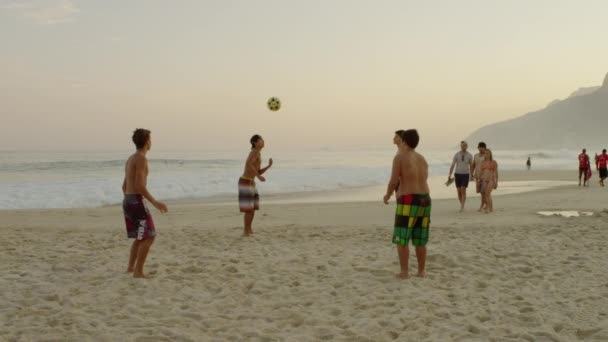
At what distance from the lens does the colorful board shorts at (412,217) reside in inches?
216

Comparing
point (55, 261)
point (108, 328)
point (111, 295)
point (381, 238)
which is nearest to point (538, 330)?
point (108, 328)

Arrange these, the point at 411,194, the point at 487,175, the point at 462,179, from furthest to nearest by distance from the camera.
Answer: the point at 462,179
the point at 487,175
the point at 411,194

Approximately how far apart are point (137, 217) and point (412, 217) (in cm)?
285

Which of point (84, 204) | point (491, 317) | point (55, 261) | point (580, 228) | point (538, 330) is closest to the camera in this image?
point (538, 330)

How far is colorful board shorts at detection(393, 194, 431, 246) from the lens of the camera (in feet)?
18.0

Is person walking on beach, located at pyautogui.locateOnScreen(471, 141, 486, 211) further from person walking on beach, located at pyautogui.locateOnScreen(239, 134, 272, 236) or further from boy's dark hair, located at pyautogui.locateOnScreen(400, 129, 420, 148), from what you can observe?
boy's dark hair, located at pyautogui.locateOnScreen(400, 129, 420, 148)

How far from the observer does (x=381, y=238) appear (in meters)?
8.77

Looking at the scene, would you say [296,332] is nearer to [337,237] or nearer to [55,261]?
[55,261]

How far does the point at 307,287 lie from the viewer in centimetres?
563

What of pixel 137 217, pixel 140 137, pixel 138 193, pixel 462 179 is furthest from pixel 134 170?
pixel 462 179

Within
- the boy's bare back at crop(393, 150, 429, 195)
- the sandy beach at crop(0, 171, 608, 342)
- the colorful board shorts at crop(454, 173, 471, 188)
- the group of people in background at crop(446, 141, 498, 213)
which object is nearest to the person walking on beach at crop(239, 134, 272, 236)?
the sandy beach at crop(0, 171, 608, 342)

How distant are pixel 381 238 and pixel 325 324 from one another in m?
4.34

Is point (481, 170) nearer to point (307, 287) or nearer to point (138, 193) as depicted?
point (307, 287)

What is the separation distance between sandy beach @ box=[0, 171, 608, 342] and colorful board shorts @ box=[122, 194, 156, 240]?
565mm
